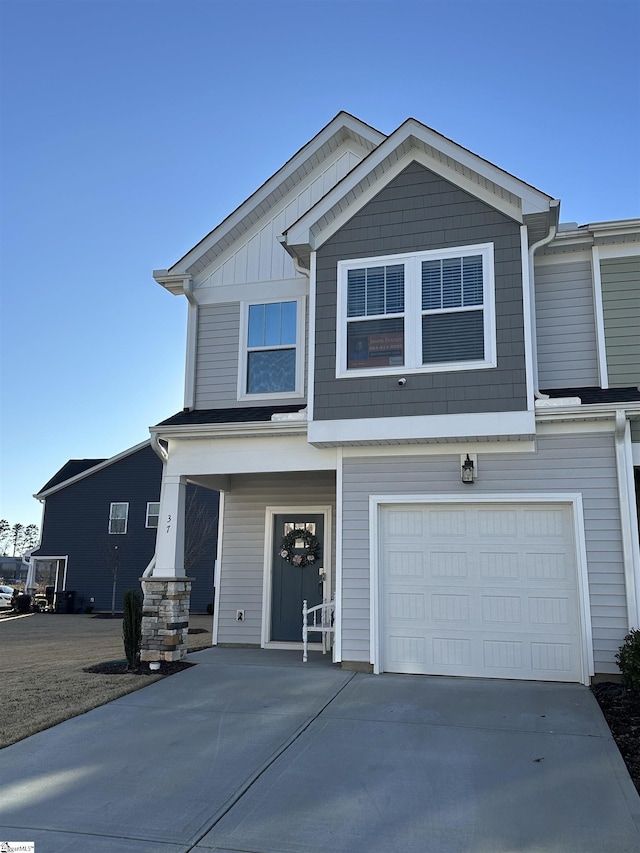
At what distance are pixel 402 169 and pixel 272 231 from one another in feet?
9.32

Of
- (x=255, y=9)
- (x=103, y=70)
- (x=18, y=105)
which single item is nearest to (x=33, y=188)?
(x=18, y=105)

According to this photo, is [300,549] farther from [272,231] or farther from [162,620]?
[272,231]

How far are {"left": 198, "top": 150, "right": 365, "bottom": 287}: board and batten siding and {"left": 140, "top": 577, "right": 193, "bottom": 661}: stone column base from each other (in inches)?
192

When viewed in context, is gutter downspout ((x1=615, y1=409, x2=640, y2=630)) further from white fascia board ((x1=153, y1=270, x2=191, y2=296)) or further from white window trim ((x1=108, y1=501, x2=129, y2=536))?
white window trim ((x1=108, y1=501, x2=129, y2=536))

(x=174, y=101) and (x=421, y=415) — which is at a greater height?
(x=174, y=101)

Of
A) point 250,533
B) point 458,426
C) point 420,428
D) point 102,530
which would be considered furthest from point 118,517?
point 458,426

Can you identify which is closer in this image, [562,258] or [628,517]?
[628,517]

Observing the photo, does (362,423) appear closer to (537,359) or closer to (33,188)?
(537,359)

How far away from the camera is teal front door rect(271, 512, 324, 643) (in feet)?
35.1

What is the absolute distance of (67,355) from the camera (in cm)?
1798

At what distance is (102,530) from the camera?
1022 inches

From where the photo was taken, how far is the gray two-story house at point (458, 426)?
7773mm

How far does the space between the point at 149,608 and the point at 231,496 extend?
2.67m

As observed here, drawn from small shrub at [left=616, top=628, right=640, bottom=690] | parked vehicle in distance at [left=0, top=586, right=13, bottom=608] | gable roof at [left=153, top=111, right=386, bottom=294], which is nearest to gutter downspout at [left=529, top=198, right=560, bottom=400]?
small shrub at [left=616, top=628, right=640, bottom=690]
